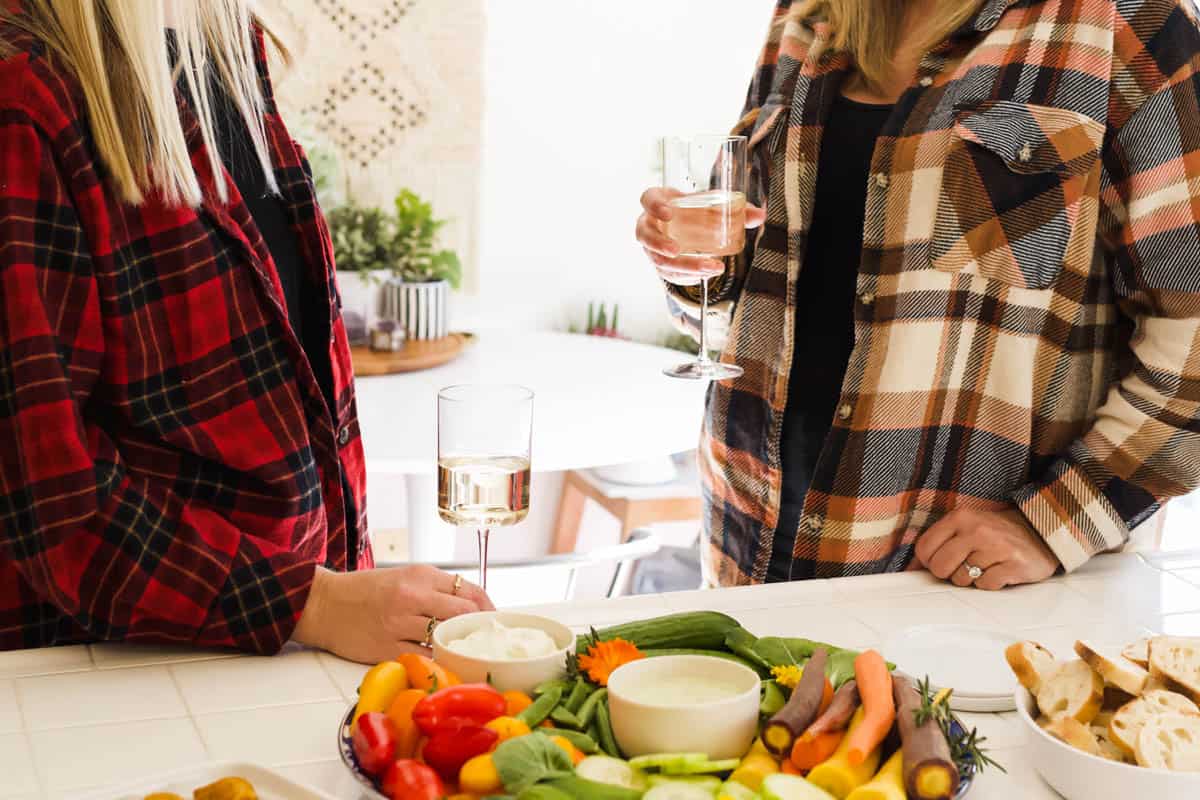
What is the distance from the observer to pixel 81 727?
0.95m

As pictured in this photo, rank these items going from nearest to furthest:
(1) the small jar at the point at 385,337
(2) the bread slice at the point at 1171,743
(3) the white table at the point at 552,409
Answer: (2) the bread slice at the point at 1171,743 → (3) the white table at the point at 552,409 → (1) the small jar at the point at 385,337

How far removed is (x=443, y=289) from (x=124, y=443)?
6.34 feet

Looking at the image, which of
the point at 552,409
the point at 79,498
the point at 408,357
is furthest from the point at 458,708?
the point at 408,357

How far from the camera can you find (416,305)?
298cm

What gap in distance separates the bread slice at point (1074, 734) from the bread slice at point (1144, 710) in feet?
0.05

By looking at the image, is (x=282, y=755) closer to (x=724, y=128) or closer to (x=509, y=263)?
(x=509, y=263)

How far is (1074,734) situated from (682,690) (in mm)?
295

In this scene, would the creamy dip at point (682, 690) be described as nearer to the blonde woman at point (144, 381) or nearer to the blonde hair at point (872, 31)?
the blonde woman at point (144, 381)

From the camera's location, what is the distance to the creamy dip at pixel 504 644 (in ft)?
2.98

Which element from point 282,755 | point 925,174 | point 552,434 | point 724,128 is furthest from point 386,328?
point 724,128

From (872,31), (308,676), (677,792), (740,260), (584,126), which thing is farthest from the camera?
(584,126)

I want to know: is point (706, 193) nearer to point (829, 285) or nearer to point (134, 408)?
point (829, 285)

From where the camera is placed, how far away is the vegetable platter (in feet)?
2.45

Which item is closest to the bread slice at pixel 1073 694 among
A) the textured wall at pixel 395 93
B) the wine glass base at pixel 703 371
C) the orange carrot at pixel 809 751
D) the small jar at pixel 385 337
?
the orange carrot at pixel 809 751
